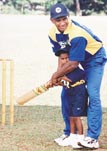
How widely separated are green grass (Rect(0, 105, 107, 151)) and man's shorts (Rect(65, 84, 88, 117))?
1.38 feet

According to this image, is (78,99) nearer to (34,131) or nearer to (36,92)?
(36,92)

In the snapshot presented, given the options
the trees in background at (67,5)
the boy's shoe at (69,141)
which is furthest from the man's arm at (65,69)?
the trees in background at (67,5)

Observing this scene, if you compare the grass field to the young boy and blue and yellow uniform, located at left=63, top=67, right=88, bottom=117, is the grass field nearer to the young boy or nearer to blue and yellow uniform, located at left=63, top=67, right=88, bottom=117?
the young boy

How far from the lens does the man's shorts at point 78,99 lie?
5824 mm

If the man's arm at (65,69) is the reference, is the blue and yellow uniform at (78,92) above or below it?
below

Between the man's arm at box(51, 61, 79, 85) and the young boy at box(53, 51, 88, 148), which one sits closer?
the man's arm at box(51, 61, 79, 85)

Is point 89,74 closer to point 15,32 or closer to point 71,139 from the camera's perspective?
point 71,139

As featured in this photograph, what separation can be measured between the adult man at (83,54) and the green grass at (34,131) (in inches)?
14.5

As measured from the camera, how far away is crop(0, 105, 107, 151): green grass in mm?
5957

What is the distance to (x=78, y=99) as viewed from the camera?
582 centimetres

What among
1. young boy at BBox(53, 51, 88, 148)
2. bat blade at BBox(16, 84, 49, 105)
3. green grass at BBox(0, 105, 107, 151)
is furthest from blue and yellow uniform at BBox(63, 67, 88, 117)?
green grass at BBox(0, 105, 107, 151)

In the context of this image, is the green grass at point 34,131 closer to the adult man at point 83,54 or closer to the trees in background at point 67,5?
the adult man at point 83,54

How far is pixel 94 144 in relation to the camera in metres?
5.81

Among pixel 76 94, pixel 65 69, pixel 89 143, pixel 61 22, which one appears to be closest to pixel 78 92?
pixel 76 94
